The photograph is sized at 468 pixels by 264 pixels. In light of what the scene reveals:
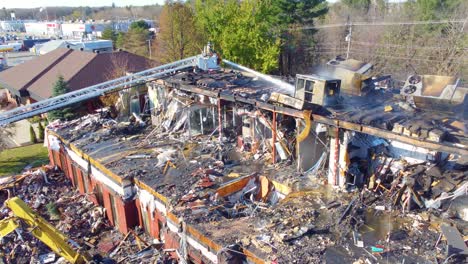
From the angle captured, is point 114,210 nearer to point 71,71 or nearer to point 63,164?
point 63,164

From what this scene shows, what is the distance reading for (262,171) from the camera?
14.7m

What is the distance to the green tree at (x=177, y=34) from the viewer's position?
121ft

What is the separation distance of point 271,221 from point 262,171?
366 cm

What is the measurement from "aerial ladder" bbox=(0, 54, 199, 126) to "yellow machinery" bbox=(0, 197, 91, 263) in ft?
19.0

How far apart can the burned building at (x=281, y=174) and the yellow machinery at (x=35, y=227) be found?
110 inches

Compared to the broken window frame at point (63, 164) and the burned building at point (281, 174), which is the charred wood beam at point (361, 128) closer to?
the burned building at point (281, 174)

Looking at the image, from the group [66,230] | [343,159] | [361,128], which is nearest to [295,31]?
[343,159]

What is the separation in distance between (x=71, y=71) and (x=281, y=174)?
86.9ft

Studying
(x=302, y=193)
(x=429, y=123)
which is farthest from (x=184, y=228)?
(x=429, y=123)

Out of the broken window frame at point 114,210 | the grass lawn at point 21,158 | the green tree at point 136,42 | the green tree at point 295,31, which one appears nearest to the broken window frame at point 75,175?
the broken window frame at point 114,210

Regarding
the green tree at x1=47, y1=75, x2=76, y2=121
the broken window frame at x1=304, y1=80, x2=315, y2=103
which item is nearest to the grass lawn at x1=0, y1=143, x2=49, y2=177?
the green tree at x1=47, y1=75, x2=76, y2=121

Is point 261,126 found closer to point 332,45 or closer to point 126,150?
point 126,150

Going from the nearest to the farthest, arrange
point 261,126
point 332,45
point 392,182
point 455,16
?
point 392,182 < point 261,126 < point 455,16 < point 332,45

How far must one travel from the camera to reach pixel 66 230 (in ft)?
51.7
